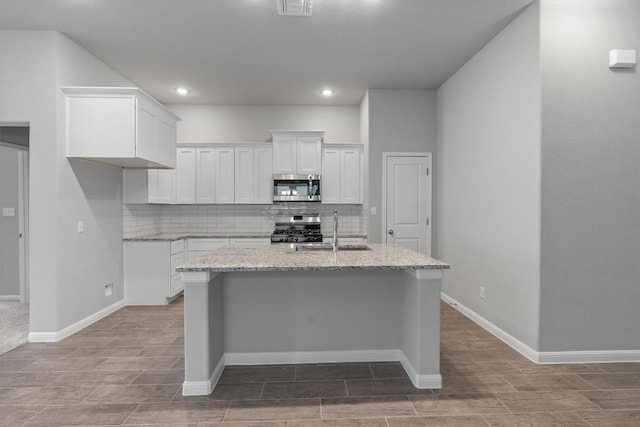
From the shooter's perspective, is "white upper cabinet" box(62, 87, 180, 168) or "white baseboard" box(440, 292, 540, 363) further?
"white upper cabinet" box(62, 87, 180, 168)

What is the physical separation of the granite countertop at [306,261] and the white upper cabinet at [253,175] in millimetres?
2645

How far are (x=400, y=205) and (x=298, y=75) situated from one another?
2.27 m

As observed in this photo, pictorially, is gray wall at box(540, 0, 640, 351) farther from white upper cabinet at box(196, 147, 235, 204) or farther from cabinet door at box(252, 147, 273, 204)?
white upper cabinet at box(196, 147, 235, 204)

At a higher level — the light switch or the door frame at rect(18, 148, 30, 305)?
the light switch

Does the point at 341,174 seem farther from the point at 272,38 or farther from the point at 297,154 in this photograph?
the point at 272,38

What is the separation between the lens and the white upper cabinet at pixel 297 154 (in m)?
5.65

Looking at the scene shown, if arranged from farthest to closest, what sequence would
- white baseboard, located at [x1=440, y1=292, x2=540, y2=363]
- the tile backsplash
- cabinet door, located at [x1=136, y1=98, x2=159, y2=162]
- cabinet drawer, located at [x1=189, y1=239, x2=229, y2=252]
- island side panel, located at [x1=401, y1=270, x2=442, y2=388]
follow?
the tile backsplash
cabinet drawer, located at [x1=189, y1=239, x2=229, y2=252]
cabinet door, located at [x1=136, y1=98, x2=159, y2=162]
white baseboard, located at [x1=440, y1=292, x2=540, y2=363]
island side panel, located at [x1=401, y1=270, x2=442, y2=388]

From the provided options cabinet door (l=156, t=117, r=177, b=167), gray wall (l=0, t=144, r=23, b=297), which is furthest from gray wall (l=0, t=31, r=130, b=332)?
gray wall (l=0, t=144, r=23, b=297)

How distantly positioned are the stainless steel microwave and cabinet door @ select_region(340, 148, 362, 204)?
40 centimetres

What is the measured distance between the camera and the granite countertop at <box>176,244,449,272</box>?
8.04ft

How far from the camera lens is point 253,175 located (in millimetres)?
5770

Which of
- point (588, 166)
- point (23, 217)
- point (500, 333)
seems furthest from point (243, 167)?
point (588, 166)

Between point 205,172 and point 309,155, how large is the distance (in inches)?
63.5

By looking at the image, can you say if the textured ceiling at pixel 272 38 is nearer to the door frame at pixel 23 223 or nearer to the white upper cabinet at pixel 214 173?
the white upper cabinet at pixel 214 173
